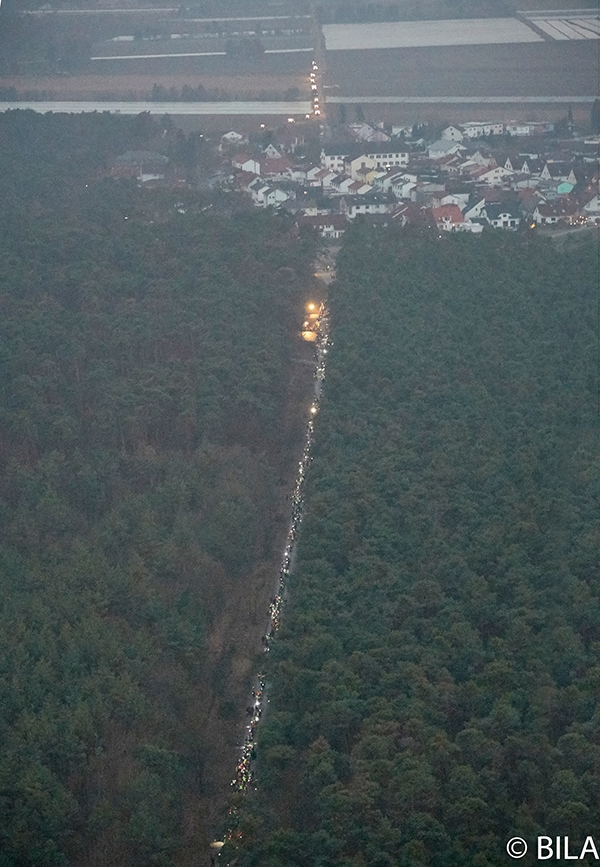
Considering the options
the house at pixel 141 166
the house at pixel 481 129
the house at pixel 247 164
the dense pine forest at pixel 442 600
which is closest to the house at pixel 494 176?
the house at pixel 481 129

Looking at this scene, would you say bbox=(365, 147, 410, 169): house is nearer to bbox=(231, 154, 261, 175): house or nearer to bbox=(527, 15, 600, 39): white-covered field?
bbox=(231, 154, 261, 175): house

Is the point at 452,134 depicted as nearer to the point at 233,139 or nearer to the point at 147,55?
the point at 233,139

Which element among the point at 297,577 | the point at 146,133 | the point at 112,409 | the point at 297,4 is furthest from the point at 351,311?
the point at 297,4

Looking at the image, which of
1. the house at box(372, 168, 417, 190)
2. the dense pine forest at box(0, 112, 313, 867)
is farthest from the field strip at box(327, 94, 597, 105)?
the dense pine forest at box(0, 112, 313, 867)

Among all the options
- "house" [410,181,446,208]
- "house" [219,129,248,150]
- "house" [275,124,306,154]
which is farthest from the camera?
"house" [219,129,248,150]

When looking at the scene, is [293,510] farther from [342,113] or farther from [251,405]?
[342,113]

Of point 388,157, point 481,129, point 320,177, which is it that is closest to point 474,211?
point 320,177

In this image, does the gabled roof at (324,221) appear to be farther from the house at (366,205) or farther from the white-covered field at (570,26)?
the white-covered field at (570,26)
